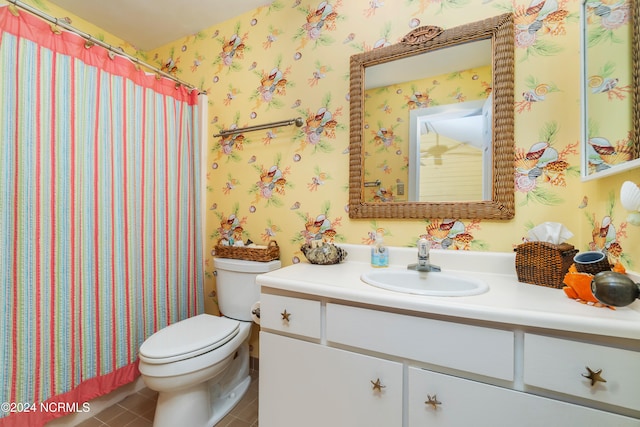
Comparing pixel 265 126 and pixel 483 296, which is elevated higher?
pixel 265 126

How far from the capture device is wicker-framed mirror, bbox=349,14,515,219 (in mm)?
1140

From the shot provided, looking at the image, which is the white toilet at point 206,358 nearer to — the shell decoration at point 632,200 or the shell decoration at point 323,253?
the shell decoration at point 323,253

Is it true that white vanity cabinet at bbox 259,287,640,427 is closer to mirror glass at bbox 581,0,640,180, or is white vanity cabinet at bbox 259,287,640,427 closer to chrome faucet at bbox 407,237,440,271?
chrome faucet at bbox 407,237,440,271

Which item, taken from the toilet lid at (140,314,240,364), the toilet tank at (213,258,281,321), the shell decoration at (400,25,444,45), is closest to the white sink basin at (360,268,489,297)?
the toilet tank at (213,258,281,321)

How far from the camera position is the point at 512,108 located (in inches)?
44.9

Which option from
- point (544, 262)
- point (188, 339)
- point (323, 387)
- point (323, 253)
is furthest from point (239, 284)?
point (544, 262)

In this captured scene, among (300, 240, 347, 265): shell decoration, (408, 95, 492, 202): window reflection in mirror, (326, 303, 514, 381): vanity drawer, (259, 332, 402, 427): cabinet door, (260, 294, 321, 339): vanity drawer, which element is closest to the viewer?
(326, 303, 514, 381): vanity drawer

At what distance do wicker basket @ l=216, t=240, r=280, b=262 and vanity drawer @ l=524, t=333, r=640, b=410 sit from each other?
119cm

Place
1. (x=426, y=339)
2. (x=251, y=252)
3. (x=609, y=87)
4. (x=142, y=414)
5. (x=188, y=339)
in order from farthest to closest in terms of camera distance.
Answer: (x=251, y=252) < (x=142, y=414) < (x=188, y=339) < (x=609, y=87) < (x=426, y=339)

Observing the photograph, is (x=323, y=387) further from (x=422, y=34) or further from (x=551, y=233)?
(x=422, y=34)

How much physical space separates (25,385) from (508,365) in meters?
1.78

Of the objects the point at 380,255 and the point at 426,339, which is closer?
the point at 426,339

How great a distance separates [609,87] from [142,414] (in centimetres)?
248

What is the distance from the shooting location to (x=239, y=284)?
158 cm
